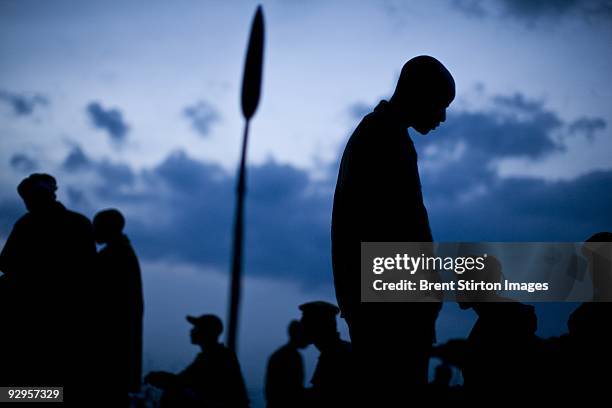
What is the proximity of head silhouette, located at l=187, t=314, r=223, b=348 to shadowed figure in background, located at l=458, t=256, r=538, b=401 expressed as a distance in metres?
2.93

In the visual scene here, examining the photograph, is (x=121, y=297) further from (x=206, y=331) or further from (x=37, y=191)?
(x=37, y=191)

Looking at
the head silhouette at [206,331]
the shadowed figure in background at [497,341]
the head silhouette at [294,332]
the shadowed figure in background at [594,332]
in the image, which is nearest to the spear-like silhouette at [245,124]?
the shadowed figure in background at [497,341]

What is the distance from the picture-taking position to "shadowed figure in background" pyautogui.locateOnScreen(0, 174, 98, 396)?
157 inches

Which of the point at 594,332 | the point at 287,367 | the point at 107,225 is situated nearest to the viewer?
the point at 594,332

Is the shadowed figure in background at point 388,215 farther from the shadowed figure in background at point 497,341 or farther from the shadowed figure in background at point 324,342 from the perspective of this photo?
the shadowed figure in background at point 324,342

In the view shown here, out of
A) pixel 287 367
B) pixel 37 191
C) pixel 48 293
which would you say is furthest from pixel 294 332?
pixel 37 191

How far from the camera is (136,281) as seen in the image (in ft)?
16.2

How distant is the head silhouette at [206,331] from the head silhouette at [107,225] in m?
1.31

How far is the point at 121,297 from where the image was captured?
4.82 m

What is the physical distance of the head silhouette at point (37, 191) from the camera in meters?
4.25

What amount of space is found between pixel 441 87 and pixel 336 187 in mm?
722

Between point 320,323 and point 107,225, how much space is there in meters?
2.19

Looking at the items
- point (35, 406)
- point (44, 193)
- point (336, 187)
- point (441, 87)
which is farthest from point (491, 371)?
point (44, 193)

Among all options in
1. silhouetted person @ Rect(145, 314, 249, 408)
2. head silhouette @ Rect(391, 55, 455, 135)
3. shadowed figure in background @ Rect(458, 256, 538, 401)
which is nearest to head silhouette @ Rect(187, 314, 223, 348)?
silhouetted person @ Rect(145, 314, 249, 408)
